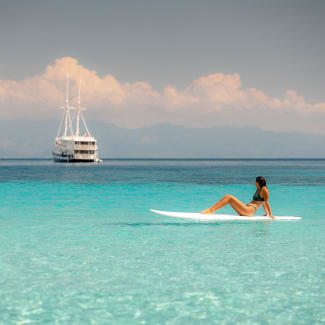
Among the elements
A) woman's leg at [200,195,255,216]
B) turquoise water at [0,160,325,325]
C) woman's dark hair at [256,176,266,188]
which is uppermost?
woman's dark hair at [256,176,266,188]

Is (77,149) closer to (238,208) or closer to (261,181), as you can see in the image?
(238,208)

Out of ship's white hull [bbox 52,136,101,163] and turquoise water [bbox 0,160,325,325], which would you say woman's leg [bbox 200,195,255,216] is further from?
ship's white hull [bbox 52,136,101,163]

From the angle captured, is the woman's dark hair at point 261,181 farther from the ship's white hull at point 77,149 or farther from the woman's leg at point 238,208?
the ship's white hull at point 77,149

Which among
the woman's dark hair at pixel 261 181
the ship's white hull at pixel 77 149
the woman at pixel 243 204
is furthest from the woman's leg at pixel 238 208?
the ship's white hull at pixel 77 149

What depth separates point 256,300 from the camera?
6.67 metres

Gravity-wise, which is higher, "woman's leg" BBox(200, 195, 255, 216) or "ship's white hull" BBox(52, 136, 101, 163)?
"ship's white hull" BBox(52, 136, 101, 163)

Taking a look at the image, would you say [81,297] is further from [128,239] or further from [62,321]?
[128,239]

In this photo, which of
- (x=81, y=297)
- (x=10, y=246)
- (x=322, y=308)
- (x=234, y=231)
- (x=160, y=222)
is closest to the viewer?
(x=322, y=308)

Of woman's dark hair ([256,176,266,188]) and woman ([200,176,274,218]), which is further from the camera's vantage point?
woman ([200,176,274,218])

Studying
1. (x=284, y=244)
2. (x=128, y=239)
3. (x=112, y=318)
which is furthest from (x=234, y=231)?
(x=112, y=318)

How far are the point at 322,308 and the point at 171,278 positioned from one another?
102 inches

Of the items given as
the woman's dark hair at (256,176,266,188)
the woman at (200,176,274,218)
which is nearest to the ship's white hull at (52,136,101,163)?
the woman at (200,176,274,218)

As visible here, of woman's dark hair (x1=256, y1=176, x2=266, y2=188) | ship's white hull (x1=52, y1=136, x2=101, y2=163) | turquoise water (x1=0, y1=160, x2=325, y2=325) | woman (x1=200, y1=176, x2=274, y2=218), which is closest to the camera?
turquoise water (x1=0, y1=160, x2=325, y2=325)

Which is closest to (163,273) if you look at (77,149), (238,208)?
(238,208)
